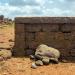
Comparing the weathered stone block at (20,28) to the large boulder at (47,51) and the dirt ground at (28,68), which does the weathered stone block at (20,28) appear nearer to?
the large boulder at (47,51)

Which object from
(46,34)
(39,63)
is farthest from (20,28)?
(39,63)

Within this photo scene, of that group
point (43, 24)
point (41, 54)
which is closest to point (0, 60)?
point (41, 54)

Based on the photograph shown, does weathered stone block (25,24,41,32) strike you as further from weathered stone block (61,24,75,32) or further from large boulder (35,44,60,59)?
weathered stone block (61,24,75,32)

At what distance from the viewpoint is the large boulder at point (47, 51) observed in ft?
30.6

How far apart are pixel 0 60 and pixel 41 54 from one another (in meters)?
1.38

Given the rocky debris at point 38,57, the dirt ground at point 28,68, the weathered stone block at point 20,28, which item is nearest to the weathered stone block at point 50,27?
the weathered stone block at point 20,28

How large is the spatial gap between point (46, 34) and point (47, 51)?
2.74ft

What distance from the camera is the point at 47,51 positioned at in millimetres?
9438

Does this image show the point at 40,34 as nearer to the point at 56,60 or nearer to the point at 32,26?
the point at 32,26

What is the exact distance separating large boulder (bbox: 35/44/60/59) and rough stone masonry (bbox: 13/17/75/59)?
0.41 m

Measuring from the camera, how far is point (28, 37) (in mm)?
10125

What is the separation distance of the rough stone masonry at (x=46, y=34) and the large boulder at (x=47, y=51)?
0.41 meters

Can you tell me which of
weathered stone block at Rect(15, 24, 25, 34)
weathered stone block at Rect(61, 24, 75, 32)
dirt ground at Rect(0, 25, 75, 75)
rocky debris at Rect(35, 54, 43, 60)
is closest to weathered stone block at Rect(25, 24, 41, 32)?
weathered stone block at Rect(15, 24, 25, 34)

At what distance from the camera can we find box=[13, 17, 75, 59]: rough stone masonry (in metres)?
9.95
